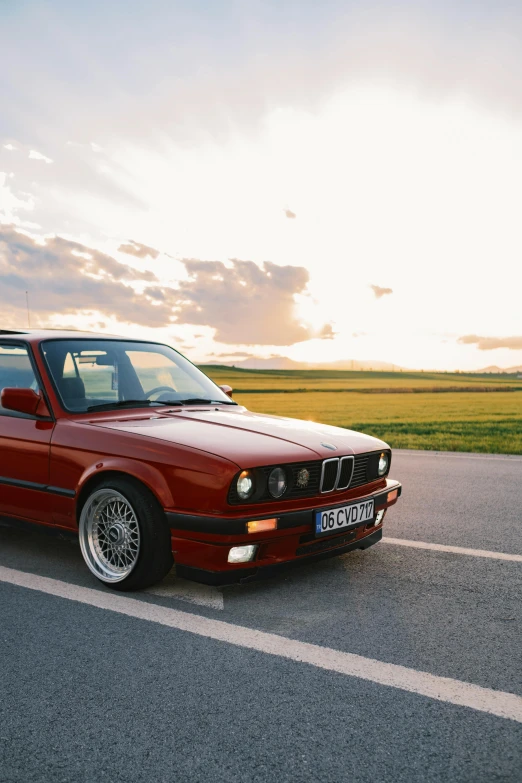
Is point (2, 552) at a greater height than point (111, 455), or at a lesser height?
lesser

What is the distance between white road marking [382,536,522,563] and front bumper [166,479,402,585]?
1.37 metres

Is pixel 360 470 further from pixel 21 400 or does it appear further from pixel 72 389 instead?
pixel 21 400

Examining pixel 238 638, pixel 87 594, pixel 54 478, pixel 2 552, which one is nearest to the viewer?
pixel 238 638

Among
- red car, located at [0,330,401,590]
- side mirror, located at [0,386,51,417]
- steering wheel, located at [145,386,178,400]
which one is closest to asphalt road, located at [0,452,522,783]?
red car, located at [0,330,401,590]

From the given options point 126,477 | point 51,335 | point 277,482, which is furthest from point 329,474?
point 51,335

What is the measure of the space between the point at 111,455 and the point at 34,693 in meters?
1.56

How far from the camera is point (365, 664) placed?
3.09m

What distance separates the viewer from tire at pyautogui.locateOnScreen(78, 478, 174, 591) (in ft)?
12.9

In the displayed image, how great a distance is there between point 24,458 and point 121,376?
969 millimetres

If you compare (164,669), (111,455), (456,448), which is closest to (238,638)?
(164,669)

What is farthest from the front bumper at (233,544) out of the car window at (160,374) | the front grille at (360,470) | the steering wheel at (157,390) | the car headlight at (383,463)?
the car window at (160,374)

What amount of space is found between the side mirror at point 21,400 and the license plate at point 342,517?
1925mm

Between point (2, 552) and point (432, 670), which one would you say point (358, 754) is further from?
point (2, 552)

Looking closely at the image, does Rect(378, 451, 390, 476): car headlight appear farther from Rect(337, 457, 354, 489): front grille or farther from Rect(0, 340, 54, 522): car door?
Rect(0, 340, 54, 522): car door
